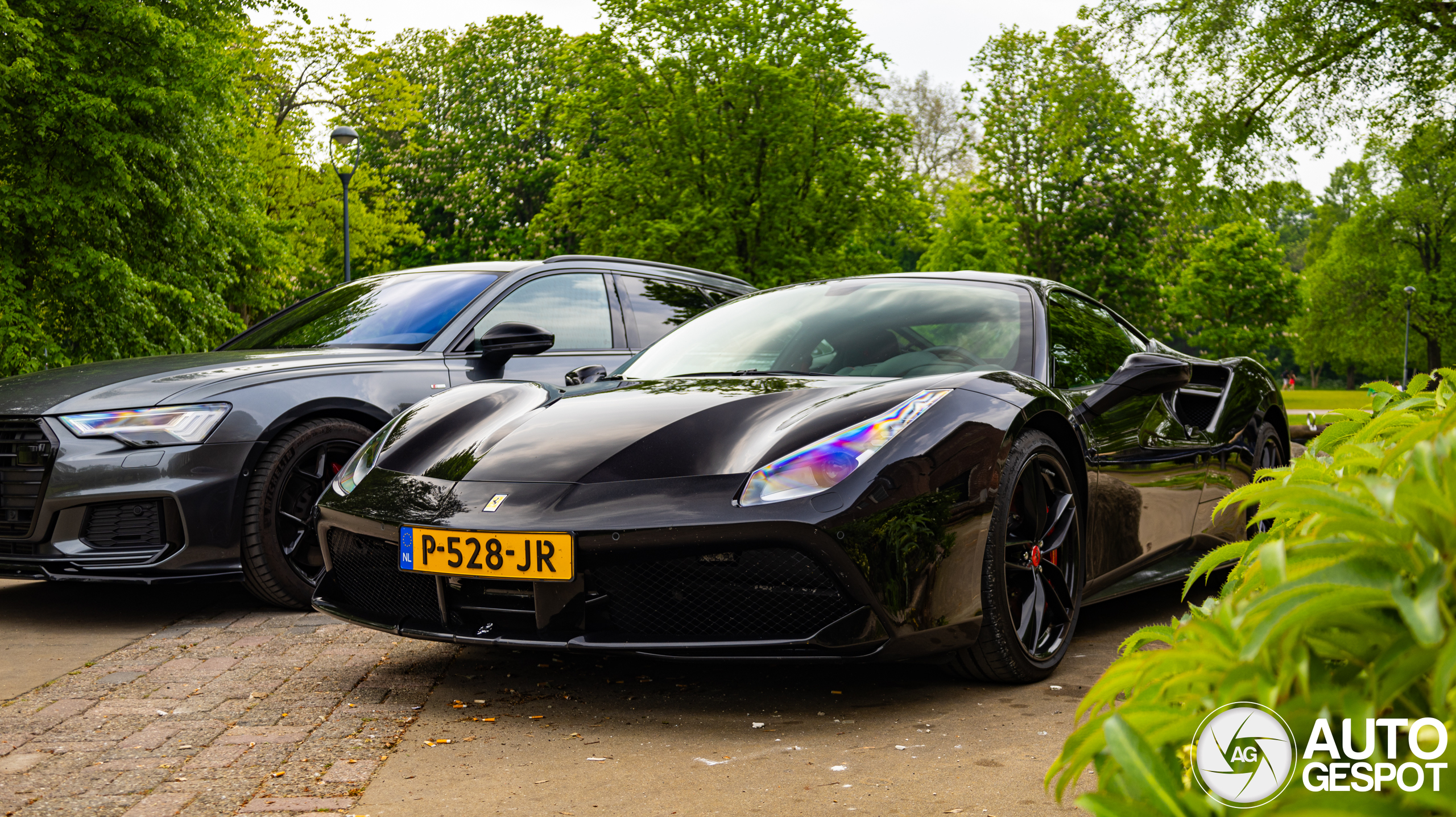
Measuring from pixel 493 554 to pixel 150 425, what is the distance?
226 centimetres

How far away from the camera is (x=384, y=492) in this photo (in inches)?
143

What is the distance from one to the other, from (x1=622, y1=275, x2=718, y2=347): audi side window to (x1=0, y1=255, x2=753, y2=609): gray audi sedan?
3.32ft

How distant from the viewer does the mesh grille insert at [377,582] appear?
11.3 ft

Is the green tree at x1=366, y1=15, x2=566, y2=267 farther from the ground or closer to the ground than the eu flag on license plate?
farther from the ground

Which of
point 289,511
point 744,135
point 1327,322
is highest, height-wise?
point 744,135

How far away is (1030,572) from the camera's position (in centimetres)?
372

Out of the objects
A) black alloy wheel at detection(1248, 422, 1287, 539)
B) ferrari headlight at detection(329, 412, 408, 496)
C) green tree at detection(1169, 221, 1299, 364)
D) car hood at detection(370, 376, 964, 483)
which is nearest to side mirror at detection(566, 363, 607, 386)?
car hood at detection(370, 376, 964, 483)

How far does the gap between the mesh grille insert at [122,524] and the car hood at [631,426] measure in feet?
4.34

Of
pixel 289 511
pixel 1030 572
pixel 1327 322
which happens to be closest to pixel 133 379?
pixel 289 511

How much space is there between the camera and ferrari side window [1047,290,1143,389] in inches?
174

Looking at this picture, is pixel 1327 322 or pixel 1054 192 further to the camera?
pixel 1327 322

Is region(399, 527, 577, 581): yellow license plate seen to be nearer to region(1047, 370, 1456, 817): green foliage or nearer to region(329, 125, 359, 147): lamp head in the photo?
region(1047, 370, 1456, 817): green foliage

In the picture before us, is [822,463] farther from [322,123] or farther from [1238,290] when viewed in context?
[1238,290]

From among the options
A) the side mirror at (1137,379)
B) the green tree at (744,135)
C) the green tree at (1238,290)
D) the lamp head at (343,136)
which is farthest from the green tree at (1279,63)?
the green tree at (1238,290)
